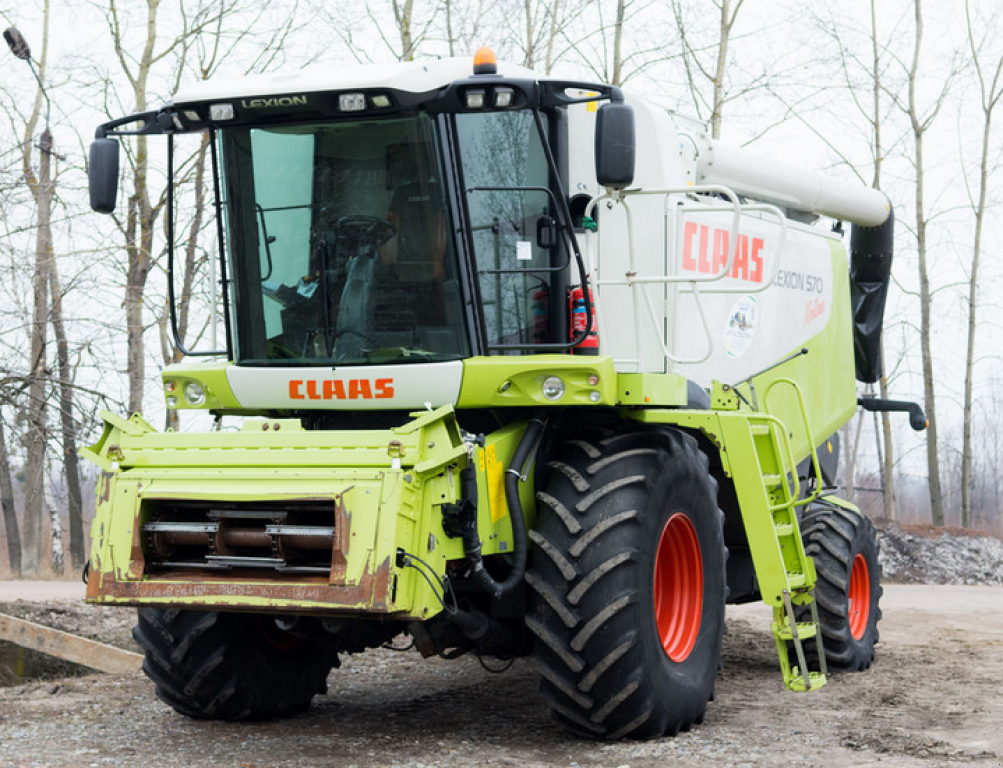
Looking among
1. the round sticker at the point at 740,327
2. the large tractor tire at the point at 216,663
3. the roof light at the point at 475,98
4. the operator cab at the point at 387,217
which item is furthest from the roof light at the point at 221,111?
the round sticker at the point at 740,327

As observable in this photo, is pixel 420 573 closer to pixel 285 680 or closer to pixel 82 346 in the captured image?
pixel 285 680

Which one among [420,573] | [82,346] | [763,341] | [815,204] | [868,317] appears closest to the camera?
[420,573]

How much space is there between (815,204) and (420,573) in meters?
5.56

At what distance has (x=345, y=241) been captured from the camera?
6488mm

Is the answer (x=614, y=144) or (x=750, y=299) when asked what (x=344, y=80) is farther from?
(x=750, y=299)

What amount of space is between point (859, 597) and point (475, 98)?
5329 millimetres

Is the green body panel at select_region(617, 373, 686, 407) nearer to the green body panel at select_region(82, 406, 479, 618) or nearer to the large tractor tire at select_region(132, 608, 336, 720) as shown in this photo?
the green body panel at select_region(82, 406, 479, 618)

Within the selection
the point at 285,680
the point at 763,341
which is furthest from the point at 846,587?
the point at 285,680

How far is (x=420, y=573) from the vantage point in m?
5.54

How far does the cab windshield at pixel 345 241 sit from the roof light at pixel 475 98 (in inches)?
9.6

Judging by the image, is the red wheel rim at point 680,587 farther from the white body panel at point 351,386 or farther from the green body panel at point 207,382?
the green body panel at point 207,382

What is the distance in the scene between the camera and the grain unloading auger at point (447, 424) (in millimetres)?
5715

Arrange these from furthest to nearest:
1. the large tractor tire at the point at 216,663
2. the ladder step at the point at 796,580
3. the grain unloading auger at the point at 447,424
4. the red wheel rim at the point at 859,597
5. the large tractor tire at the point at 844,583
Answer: the red wheel rim at the point at 859,597 → the large tractor tire at the point at 844,583 → the ladder step at the point at 796,580 → the large tractor tire at the point at 216,663 → the grain unloading auger at the point at 447,424

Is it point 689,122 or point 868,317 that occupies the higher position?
point 689,122
